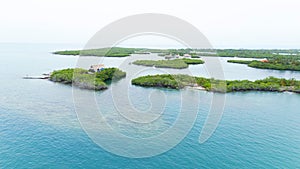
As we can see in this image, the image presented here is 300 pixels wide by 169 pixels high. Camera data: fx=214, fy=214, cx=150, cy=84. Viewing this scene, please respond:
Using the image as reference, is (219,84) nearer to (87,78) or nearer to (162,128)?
(162,128)

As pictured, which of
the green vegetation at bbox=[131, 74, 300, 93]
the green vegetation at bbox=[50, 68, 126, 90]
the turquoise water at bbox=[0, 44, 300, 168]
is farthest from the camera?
the green vegetation at bbox=[131, 74, 300, 93]

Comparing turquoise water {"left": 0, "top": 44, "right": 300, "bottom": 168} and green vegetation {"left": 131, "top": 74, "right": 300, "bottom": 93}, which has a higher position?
green vegetation {"left": 131, "top": 74, "right": 300, "bottom": 93}

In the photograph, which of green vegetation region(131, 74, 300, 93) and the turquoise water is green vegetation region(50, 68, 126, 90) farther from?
green vegetation region(131, 74, 300, 93)

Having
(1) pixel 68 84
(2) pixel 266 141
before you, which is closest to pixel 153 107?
(2) pixel 266 141

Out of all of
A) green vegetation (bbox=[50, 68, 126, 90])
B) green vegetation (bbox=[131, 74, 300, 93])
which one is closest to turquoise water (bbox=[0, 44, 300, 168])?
green vegetation (bbox=[50, 68, 126, 90])

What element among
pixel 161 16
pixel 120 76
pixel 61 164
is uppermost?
Answer: pixel 161 16

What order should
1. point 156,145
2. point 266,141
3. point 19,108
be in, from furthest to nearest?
point 19,108
point 266,141
point 156,145

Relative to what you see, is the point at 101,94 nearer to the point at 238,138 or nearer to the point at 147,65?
the point at 238,138

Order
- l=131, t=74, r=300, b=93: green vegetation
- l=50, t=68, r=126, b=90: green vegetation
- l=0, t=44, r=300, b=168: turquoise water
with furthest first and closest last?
l=131, t=74, r=300, b=93: green vegetation < l=50, t=68, r=126, b=90: green vegetation < l=0, t=44, r=300, b=168: turquoise water

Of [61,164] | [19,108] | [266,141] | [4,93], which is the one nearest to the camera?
[61,164]
